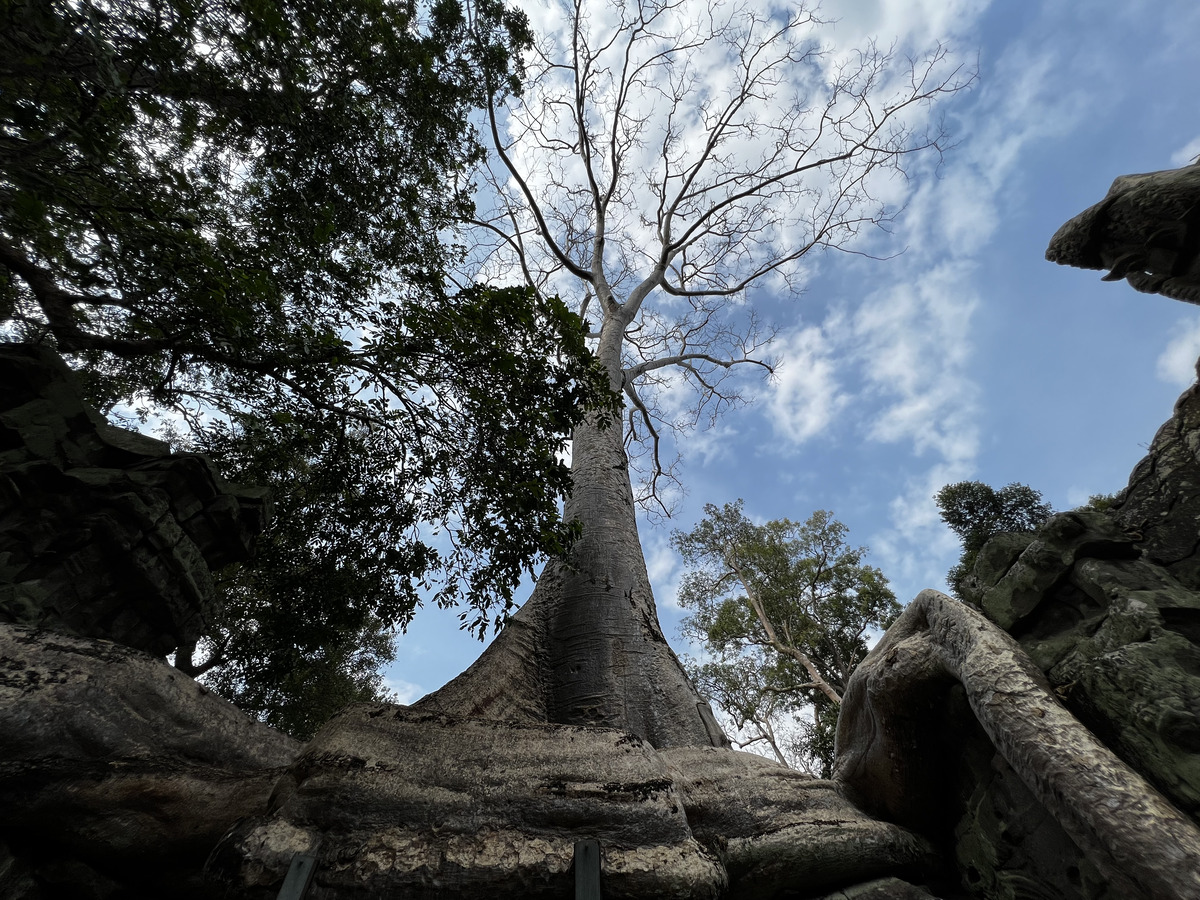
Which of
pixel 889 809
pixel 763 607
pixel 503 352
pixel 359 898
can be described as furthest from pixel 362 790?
pixel 763 607

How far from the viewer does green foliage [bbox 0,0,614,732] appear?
2.71 meters

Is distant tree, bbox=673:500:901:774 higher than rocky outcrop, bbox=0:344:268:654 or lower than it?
higher

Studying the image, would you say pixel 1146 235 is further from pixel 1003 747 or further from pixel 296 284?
pixel 296 284

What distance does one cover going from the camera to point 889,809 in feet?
6.99

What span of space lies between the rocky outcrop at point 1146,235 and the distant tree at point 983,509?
1056cm

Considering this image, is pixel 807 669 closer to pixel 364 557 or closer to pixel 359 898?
pixel 364 557

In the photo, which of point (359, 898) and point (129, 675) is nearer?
point (359, 898)

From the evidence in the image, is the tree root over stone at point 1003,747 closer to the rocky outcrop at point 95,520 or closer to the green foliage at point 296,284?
the green foliage at point 296,284

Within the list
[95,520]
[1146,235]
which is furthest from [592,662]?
[1146,235]

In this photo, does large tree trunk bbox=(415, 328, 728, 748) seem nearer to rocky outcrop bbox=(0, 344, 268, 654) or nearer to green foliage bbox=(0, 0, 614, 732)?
green foliage bbox=(0, 0, 614, 732)

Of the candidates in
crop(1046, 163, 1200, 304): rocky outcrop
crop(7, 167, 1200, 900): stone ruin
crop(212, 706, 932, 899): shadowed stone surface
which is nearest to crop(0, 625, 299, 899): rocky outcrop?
crop(7, 167, 1200, 900): stone ruin

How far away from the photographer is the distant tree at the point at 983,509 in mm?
11414

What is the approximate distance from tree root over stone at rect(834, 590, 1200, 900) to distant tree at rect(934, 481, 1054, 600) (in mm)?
10934

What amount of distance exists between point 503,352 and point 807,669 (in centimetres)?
1026
